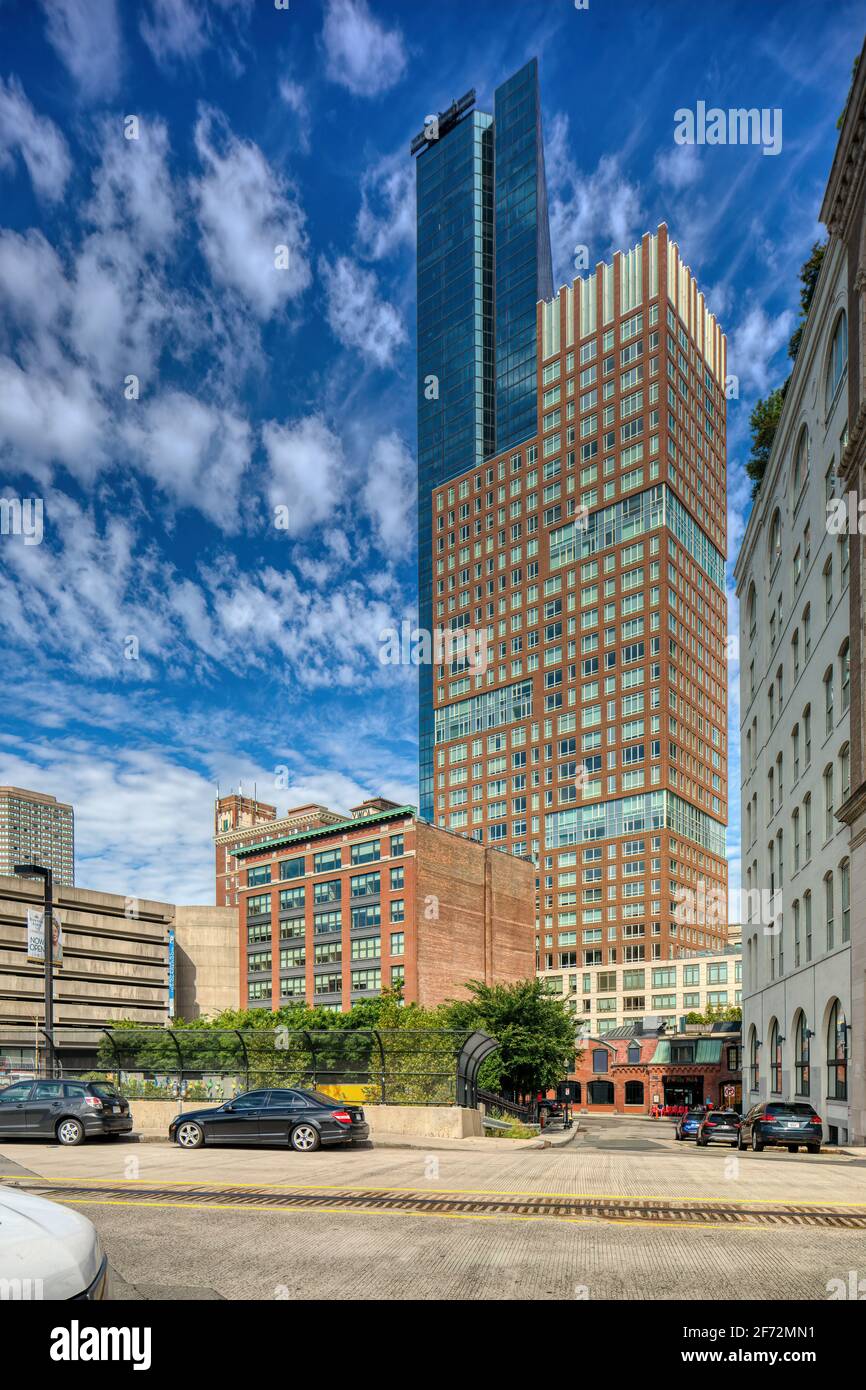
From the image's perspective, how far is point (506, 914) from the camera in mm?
112750

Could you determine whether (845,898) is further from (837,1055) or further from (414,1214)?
(414,1214)

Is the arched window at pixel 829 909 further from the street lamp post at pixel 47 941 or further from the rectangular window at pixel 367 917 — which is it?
the rectangular window at pixel 367 917

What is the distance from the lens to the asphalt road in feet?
27.3

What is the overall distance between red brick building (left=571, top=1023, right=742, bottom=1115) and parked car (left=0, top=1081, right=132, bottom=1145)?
75.2 m

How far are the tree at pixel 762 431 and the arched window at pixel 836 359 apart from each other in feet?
50.0

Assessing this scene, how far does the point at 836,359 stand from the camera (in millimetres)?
38000

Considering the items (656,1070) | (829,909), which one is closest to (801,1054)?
(829,909)

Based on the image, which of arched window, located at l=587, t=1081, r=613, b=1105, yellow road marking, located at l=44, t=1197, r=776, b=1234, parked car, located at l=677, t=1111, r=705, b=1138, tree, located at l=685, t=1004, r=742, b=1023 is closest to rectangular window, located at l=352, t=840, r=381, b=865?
arched window, located at l=587, t=1081, r=613, b=1105

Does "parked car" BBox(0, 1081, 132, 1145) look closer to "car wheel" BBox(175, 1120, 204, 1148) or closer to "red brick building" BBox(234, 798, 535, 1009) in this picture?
"car wheel" BBox(175, 1120, 204, 1148)

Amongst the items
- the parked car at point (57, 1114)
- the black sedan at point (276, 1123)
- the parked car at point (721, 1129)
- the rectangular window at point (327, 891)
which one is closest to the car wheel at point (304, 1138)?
the black sedan at point (276, 1123)

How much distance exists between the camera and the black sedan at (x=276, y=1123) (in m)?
21.5

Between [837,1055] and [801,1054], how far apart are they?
719 centimetres
